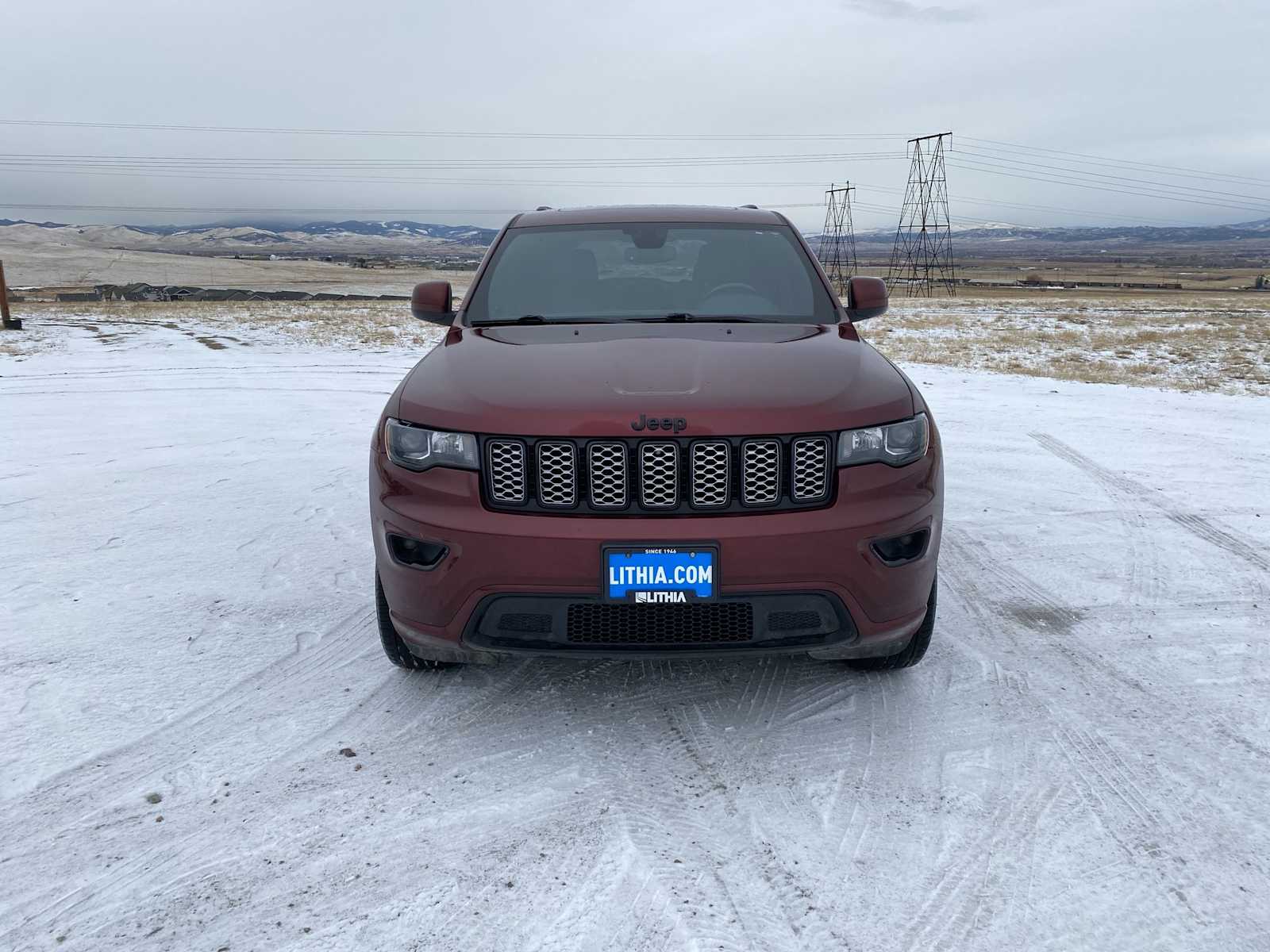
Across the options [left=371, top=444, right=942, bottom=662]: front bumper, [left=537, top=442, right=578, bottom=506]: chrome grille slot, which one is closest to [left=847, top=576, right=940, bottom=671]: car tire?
[left=371, top=444, right=942, bottom=662]: front bumper

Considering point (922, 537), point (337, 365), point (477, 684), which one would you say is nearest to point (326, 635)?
point (477, 684)

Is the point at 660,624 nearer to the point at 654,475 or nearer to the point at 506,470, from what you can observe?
the point at 654,475

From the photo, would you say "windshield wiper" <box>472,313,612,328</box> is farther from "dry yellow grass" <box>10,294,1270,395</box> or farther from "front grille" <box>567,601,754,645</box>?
"dry yellow grass" <box>10,294,1270,395</box>

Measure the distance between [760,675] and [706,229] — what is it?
2174 millimetres

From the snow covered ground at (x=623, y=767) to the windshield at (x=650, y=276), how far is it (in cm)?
142

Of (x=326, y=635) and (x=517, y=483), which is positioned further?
(x=326, y=635)

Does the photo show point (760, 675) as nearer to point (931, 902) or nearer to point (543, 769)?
point (543, 769)

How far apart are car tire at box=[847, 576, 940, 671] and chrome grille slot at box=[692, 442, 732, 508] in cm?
82

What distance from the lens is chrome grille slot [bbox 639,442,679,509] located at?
2.62 m

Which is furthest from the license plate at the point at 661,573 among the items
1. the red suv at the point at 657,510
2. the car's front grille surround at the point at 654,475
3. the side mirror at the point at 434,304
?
the side mirror at the point at 434,304

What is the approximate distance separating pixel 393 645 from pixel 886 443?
5.90 ft

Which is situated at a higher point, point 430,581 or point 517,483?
point 517,483

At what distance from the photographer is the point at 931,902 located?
6.92 feet

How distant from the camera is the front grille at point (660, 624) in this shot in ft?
8.50
